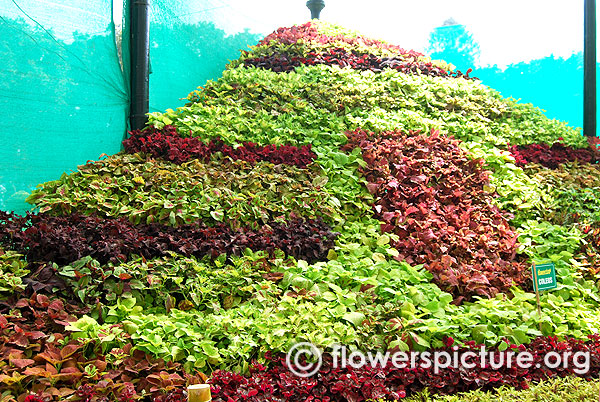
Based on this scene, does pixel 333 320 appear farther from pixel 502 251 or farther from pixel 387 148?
pixel 387 148

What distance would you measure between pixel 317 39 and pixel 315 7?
2.16 m

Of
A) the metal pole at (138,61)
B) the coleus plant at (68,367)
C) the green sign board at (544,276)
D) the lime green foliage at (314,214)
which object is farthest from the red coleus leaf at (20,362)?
the metal pole at (138,61)

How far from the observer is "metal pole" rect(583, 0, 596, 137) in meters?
6.28

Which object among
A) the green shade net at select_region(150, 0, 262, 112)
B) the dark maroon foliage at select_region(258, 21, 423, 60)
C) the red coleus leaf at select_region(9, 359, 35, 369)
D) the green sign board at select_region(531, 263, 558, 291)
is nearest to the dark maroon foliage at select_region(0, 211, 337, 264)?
the red coleus leaf at select_region(9, 359, 35, 369)

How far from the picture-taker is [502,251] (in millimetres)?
3807

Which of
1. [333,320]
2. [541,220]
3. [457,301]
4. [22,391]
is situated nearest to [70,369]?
[22,391]

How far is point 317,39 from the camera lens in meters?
6.95

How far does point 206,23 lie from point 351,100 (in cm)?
218

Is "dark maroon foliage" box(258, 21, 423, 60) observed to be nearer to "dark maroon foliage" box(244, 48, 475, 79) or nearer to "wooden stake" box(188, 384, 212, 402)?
"dark maroon foliage" box(244, 48, 475, 79)

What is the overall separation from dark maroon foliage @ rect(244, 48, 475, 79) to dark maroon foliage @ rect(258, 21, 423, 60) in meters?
0.31

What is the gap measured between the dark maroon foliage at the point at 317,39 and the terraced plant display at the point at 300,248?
1217 mm

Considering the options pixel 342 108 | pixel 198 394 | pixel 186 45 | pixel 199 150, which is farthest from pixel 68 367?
pixel 186 45

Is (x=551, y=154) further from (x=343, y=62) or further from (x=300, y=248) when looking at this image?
(x=300, y=248)

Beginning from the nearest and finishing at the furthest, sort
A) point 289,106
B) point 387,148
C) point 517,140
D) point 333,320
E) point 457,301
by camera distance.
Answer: point 333,320 < point 457,301 < point 387,148 < point 289,106 < point 517,140
